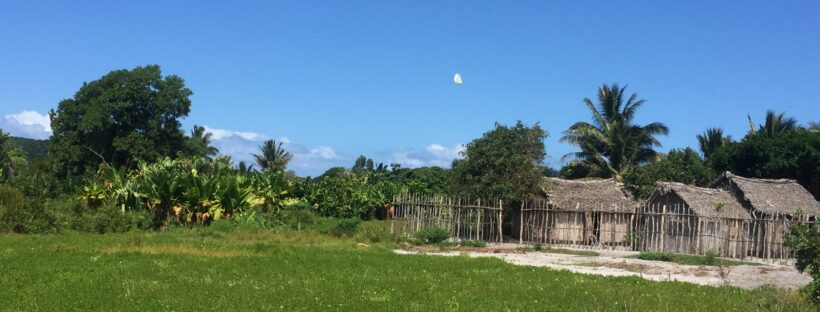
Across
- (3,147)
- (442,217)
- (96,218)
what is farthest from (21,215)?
(3,147)

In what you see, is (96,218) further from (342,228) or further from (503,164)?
A: (503,164)

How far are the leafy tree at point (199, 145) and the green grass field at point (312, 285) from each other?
31.0 meters

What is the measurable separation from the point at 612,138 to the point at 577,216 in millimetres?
15574

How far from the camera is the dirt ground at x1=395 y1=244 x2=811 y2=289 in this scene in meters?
15.6

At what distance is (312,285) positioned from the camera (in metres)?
11.9

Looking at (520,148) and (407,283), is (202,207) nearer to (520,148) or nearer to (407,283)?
(520,148)

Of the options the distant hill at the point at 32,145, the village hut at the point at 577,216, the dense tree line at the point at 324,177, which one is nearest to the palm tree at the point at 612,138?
the dense tree line at the point at 324,177

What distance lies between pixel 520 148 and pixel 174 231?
14042 millimetres

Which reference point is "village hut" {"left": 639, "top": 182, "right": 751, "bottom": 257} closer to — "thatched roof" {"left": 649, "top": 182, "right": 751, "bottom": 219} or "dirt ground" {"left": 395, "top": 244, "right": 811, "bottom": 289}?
"thatched roof" {"left": 649, "top": 182, "right": 751, "bottom": 219}

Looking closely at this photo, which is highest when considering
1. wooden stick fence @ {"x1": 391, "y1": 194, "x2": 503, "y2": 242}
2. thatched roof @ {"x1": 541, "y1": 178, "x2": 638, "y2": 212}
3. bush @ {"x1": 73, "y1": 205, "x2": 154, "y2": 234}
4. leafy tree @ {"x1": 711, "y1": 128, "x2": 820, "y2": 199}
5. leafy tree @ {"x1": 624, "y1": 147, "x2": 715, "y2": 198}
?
leafy tree @ {"x1": 711, "y1": 128, "x2": 820, "y2": 199}

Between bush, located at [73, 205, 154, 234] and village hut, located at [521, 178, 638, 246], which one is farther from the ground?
village hut, located at [521, 178, 638, 246]

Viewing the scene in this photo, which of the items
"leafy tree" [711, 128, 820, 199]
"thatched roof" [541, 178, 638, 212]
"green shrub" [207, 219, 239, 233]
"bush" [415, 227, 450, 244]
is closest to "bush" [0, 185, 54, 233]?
"green shrub" [207, 219, 239, 233]

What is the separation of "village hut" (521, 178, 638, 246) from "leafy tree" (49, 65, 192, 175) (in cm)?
2533

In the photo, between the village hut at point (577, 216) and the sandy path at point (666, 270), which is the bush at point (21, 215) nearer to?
the sandy path at point (666, 270)
